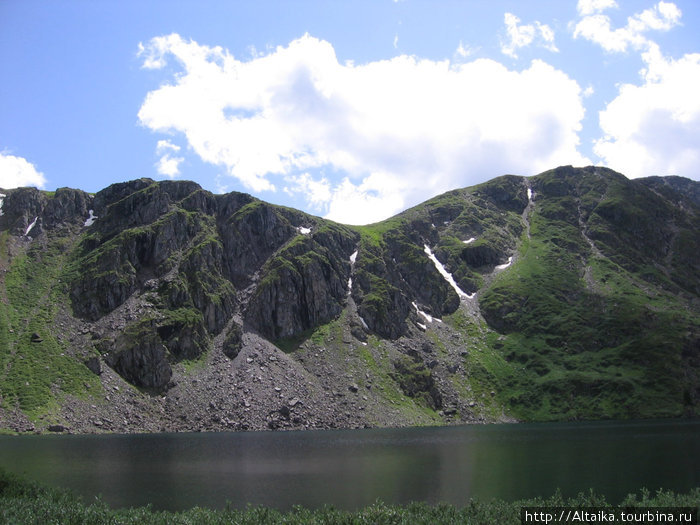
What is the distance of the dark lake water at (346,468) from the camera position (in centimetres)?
4934

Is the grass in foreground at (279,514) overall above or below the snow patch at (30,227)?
below

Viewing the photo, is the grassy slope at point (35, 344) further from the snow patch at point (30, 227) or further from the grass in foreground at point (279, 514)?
the grass in foreground at point (279, 514)

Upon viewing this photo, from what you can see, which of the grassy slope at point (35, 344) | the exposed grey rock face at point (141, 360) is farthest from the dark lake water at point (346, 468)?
the exposed grey rock face at point (141, 360)

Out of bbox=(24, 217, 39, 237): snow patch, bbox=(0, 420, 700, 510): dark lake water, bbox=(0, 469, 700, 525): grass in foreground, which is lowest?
bbox=(0, 420, 700, 510): dark lake water

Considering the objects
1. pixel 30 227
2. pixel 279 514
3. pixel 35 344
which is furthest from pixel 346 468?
pixel 30 227

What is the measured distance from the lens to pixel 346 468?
6538 centimetres

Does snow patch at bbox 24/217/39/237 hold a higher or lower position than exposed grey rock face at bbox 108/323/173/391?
higher

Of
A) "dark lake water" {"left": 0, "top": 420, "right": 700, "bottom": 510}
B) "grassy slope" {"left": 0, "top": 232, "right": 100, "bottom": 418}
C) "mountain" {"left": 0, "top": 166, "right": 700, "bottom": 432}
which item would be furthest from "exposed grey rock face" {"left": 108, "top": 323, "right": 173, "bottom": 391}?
"dark lake water" {"left": 0, "top": 420, "right": 700, "bottom": 510}

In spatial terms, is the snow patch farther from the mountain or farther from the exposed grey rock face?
the exposed grey rock face

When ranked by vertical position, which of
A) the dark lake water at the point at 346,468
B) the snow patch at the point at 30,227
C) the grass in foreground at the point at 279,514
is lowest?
the dark lake water at the point at 346,468

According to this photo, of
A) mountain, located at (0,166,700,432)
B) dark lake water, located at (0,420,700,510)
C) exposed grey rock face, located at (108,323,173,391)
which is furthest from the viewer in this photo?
exposed grey rock face, located at (108,323,173,391)

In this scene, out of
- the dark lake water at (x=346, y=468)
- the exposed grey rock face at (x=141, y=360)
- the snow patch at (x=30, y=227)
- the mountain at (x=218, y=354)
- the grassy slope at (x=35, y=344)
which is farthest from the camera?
the snow patch at (x=30, y=227)

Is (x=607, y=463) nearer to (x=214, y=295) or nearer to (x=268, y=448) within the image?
(x=268, y=448)

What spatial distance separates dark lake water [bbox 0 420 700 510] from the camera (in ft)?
162
